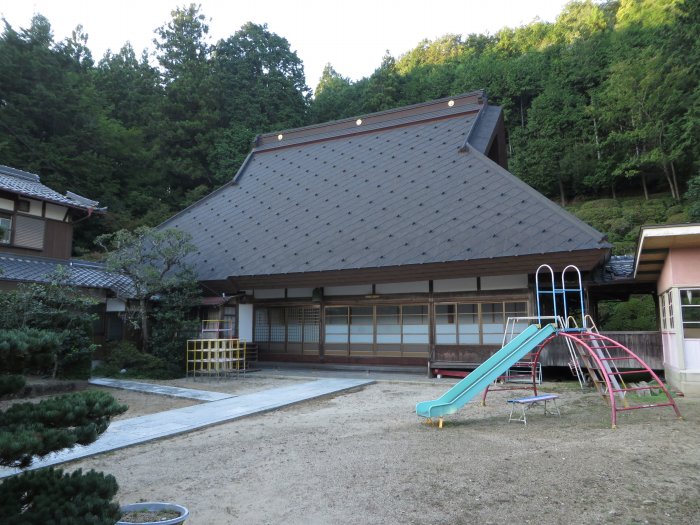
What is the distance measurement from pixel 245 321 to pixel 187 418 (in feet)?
26.6

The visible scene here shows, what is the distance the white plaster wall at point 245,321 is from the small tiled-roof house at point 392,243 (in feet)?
0.12

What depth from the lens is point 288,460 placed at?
5148mm

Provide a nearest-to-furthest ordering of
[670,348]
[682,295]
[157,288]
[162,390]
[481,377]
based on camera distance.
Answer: [481,377], [682,295], [670,348], [162,390], [157,288]

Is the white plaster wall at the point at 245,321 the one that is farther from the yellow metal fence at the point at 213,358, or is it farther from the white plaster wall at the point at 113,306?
the white plaster wall at the point at 113,306

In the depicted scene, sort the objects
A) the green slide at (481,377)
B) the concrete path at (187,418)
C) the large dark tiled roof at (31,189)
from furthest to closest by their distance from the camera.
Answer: the large dark tiled roof at (31,189) < the green slide at (481,377) < the concrete path at (187,418)

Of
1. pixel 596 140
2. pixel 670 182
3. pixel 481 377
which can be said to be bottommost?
pixel 481 377

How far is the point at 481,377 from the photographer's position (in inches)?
275

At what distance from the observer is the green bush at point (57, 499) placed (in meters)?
2.31

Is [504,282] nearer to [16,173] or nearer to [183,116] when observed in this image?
[16,173]

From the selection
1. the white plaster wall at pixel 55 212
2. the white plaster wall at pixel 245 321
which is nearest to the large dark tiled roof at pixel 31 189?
the white plaster wall at pixel 55 212

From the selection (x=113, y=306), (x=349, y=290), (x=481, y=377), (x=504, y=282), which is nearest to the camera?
(x=481, y=377)

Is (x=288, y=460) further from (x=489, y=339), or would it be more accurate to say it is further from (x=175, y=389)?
(x=489, y=339)

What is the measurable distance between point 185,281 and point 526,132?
29.0 meters

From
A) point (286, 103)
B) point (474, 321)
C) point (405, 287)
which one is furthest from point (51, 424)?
point (286, 103)
